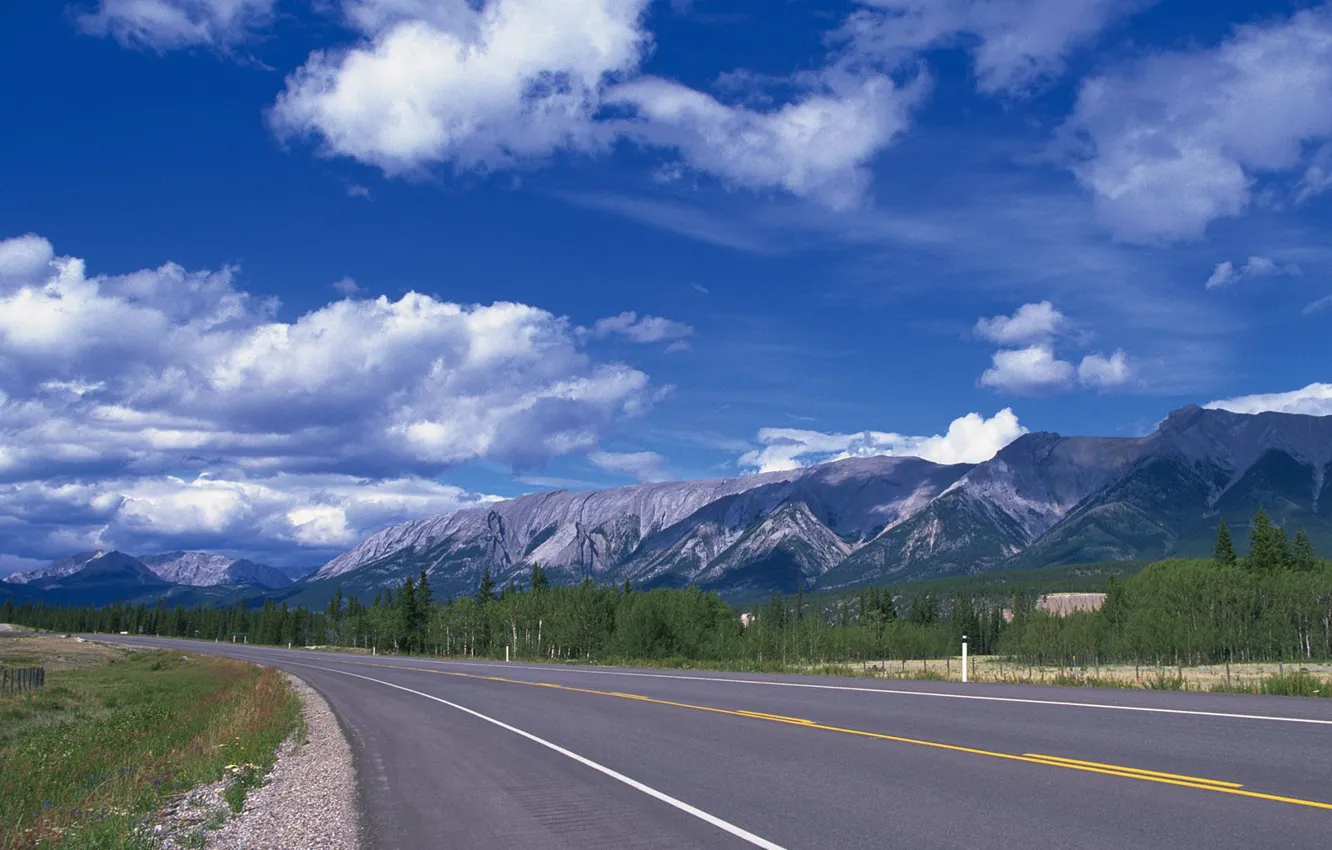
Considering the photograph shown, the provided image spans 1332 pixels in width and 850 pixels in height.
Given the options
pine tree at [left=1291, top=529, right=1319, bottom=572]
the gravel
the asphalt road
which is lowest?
the gravel

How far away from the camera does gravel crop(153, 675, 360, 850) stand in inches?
364

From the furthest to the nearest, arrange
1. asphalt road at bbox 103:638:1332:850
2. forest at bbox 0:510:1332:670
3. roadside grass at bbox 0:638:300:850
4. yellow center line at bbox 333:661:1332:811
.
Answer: forest at bbox 0:510:1332:670 → roadside grass at bbox 0:638:300:850 → yellow center line at bbox 333:661:1332:811 → asphalt road at bbox 103:638:1332:850

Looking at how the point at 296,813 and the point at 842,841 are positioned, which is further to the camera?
Result: the point at 296,813

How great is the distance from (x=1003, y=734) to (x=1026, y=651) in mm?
95692

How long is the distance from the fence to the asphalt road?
1458 inches

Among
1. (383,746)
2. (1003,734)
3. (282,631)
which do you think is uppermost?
(1003,734)

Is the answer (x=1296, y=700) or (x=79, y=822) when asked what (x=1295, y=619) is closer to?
(x=1296, y=700)

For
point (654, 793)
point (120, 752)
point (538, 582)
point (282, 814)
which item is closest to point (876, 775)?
point (654, 793)

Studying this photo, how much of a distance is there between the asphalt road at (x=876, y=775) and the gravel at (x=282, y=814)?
418 mm

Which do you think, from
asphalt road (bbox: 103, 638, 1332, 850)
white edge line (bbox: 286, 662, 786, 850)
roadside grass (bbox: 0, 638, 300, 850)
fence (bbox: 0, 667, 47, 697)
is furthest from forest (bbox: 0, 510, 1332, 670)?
fence (bbox: 0, 667, 47, 697)

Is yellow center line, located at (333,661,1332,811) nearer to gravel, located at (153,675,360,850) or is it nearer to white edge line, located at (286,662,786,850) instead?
white edge line, located at (286,662,786,850)

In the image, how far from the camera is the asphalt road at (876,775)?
25.9 feet

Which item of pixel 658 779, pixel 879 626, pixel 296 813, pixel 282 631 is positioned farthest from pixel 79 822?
pixel 282 631

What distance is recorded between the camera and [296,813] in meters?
10.7
